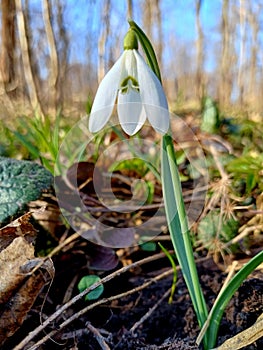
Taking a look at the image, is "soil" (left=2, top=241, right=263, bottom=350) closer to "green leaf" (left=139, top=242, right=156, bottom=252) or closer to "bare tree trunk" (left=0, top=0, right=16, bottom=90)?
"green leaf" (left=139, top=242, right=156, bottom=252)

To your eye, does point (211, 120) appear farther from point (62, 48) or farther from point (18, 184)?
point (62, 48)

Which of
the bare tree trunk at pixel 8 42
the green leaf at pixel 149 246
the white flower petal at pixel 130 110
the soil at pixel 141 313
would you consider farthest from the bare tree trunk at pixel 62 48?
the white flower petal at pixel 130 110

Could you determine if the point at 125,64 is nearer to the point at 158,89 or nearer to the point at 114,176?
the point at 158,89

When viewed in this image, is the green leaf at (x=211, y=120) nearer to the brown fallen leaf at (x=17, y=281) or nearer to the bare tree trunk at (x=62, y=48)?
the brown fallen leaf at (x=17, y=281)

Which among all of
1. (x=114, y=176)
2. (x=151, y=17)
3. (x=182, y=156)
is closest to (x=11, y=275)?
(x=114, y=176)

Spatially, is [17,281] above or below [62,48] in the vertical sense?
below

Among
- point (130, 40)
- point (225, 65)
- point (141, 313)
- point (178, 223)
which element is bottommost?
point (141, 313)

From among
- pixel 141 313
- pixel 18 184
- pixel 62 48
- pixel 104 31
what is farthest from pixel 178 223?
pixel 62 48
